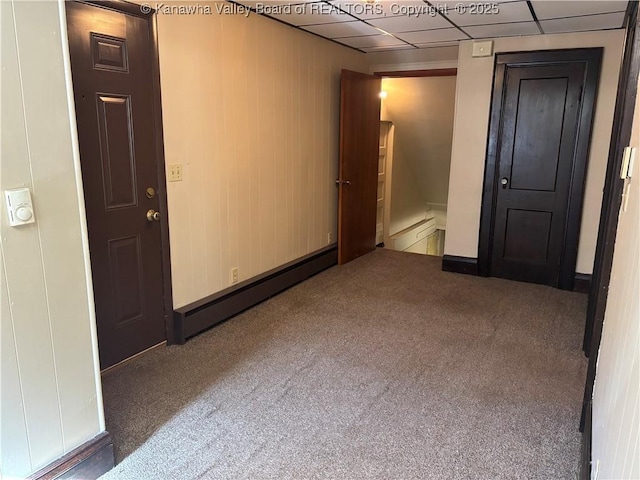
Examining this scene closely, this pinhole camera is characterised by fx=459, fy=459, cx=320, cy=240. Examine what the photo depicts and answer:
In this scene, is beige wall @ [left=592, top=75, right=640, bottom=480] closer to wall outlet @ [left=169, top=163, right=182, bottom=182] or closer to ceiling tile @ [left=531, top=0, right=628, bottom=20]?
ceiling tile @ [left=531, top=0, right=628, bottom=20]

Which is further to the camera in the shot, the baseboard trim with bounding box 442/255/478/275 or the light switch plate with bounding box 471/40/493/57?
the baseboard trim with bounding box 442/255/478/275

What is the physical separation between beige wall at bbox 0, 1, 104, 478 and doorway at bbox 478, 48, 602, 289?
370 centimetres

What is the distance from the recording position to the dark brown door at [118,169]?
2400 mm

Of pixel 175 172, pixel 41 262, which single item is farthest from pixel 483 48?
pixel 41 262

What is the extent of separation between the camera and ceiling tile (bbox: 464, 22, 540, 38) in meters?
3.64

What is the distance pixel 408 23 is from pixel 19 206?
3.11 meters

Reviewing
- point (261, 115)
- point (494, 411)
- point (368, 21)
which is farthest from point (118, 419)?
point (368, 21)

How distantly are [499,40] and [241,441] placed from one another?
12.8 ft

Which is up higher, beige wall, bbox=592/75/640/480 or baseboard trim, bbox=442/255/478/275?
beige wall, bbox=592/75/640/480

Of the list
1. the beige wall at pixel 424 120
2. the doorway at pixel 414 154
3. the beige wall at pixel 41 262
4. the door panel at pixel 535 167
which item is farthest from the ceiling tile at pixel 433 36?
the beige wall at pixel 41 262

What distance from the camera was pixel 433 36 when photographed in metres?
4.07

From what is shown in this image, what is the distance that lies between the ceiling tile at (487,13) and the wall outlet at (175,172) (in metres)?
2.05

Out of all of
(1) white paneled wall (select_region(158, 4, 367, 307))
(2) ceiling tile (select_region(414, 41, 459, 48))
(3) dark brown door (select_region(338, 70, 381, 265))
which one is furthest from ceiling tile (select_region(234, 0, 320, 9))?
(2) ceiling tile (select_region(414, 41, 459, 48))

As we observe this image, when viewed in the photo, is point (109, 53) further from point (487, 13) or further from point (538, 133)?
point (538, 133)
